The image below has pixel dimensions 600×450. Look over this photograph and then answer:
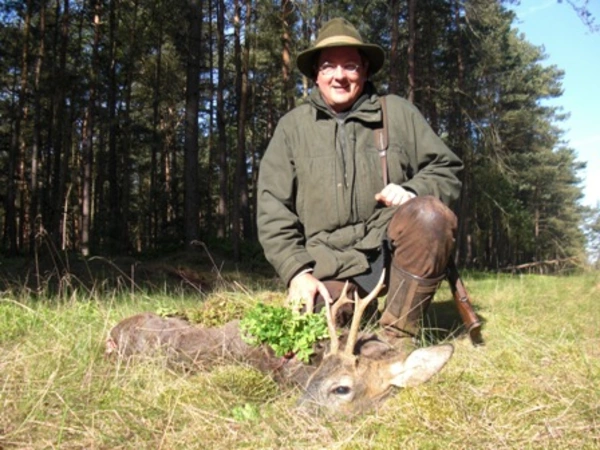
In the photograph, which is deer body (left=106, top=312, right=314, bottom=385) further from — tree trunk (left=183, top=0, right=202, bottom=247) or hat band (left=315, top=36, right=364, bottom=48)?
tree trunk (left=183, top=0, right=202, bottom=247)

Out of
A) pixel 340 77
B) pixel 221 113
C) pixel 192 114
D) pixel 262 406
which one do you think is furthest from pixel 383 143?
pixel 221 113

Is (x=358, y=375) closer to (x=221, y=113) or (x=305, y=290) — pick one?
(x=305, y=290)

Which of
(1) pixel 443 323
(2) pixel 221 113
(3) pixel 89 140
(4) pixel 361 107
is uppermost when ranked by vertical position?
(2) pixel 221 113

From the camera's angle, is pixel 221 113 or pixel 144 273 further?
pixel 221 113

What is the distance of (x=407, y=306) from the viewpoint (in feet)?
11.2

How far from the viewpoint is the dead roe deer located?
252 centimetres

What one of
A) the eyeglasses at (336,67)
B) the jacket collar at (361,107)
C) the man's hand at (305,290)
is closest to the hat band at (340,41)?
the eyeglasses at (336,67)

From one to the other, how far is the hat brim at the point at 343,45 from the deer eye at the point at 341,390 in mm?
2266

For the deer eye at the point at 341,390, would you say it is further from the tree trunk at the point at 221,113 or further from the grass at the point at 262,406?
the tree trunk at the point at 221,113

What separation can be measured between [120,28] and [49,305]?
18393 millimetres

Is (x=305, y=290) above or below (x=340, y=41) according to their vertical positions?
below

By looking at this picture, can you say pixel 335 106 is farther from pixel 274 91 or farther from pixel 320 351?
pixel 274 91

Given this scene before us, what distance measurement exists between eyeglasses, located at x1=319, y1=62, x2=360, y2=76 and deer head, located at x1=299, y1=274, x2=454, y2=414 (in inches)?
71.4

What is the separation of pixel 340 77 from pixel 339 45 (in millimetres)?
209
